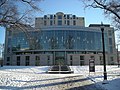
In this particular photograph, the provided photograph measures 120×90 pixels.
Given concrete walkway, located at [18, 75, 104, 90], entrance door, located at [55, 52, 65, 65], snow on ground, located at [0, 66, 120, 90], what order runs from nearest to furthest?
concrete walkway, located at [18, 75, 104, 90]
snow on ground, located at [0, 66, 120, 90]
entrance door, located at [55, 52, 65, 65]

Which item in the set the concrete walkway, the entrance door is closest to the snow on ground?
the concrete walkway

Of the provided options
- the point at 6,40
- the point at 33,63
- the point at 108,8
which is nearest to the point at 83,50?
the point at 33,63

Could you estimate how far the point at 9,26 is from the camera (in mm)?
20156

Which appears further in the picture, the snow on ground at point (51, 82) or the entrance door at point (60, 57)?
the entrance door at point (60, 57)

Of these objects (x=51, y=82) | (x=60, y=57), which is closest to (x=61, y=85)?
(x=51, y=82)

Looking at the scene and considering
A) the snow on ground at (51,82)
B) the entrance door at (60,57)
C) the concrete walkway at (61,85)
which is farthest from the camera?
the entrance door at (60,57)

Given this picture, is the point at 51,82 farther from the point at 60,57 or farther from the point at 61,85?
the point at 60,57

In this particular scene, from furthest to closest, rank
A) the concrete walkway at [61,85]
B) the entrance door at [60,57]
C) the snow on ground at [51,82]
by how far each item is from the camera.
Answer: the entrance door at [60,57], the snow on ground at [51,82], the concrete walkway at [61,85]

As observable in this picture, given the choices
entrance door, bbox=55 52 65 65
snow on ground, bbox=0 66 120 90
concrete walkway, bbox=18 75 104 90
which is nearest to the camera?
concrete walkway, bbox=18 75 104 90

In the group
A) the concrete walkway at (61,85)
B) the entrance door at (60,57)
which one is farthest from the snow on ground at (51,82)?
the entrance door at (60,57)

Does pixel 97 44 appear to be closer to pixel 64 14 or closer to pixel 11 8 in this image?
pixel 64 14

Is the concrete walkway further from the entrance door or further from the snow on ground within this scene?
the entrance door

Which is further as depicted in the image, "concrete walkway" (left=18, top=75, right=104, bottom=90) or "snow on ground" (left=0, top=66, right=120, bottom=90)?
"snow on ground" (left=0, top=66, right=120, bottom=90)

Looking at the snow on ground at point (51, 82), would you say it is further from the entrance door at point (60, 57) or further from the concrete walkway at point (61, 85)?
the entrance door at point (60, 57)
